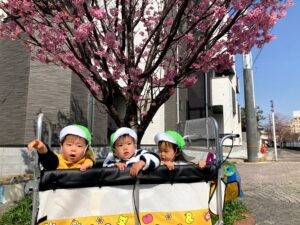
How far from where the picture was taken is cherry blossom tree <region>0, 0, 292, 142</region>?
6184 mm

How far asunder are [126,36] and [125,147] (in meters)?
3.77

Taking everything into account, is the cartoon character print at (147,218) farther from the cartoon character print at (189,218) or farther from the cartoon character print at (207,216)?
the cartoon character print at (207,216)

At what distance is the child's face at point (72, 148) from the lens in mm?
3244

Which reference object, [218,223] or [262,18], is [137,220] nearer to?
[218,223]

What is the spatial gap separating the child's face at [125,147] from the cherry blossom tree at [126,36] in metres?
2.78

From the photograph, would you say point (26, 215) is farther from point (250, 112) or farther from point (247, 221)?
point (250, 112)

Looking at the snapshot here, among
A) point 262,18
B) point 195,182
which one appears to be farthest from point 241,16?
point 195,182

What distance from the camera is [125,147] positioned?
11.0 ft

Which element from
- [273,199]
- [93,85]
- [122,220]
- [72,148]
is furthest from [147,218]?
[273,199]

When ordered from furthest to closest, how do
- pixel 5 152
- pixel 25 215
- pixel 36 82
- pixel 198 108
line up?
pixel 198 108 < pixel 36 82 < pixel 5 152 < pixel 25 215

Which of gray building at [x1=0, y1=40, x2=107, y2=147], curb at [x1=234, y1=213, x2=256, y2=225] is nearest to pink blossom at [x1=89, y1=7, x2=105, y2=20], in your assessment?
curb at [x1=234, y1=213, x2=256, y2=225]

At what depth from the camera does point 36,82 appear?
42.2ft

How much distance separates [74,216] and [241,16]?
464 cm

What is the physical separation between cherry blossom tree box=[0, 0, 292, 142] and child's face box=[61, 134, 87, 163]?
299 cm
